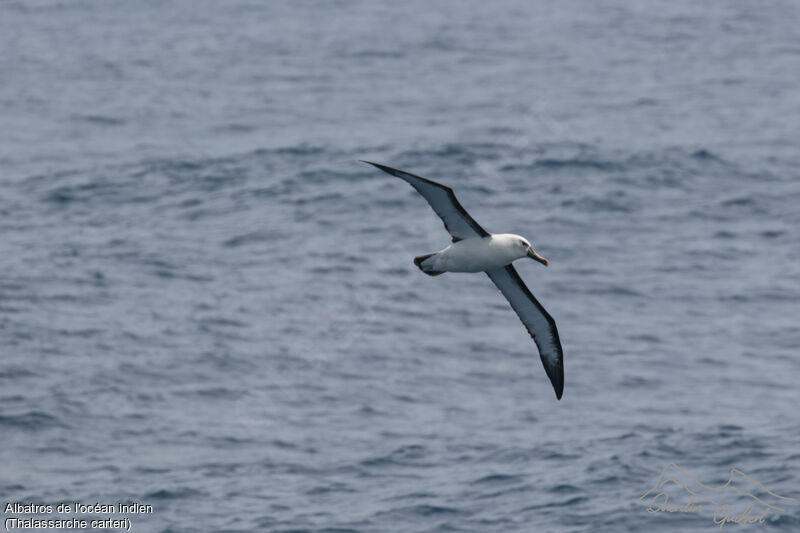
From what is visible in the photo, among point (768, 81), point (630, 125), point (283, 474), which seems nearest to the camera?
point (283, 474)

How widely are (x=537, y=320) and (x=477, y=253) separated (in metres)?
3.15

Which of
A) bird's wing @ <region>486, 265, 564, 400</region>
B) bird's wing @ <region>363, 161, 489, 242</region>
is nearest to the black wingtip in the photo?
bird's wing @ <region>486, 265, 564, 400</region>

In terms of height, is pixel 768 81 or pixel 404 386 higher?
pixel 768 81

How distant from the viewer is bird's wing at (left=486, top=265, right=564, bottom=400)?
861 inches

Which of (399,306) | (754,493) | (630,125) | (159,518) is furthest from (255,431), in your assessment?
(630,125)

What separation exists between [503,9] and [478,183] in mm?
42410

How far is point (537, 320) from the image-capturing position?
2266 centimetres

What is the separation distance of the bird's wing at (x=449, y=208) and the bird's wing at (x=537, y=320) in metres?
1.67

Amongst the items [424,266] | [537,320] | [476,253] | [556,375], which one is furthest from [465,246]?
[556,375]

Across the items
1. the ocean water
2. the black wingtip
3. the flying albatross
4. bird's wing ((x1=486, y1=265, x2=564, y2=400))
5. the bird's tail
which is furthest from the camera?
the ocean water

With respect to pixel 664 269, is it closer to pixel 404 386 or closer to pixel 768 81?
pixel 404 386

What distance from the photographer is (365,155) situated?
5581 centimetres

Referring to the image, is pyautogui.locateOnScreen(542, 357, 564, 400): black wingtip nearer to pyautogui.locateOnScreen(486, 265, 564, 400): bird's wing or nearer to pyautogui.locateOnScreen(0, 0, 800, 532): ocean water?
pyautogui.locateOnScreen(486, 265, 564, 400): bird's wing

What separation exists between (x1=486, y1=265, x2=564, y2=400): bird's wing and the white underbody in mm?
1567
